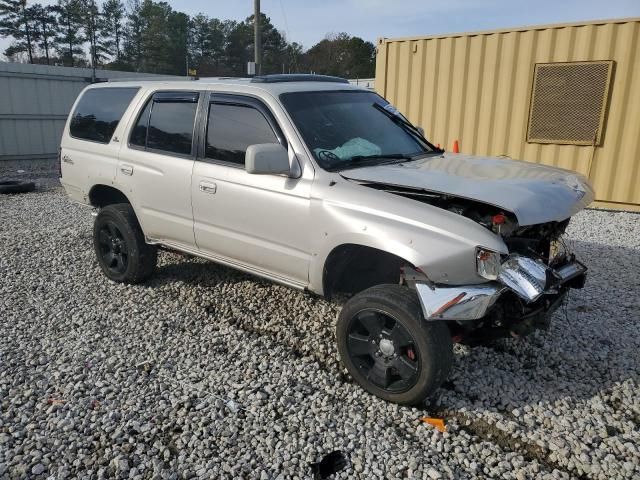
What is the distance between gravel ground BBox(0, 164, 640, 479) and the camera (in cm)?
271

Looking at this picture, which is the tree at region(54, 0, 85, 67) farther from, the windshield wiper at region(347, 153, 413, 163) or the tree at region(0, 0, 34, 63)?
the windshield wiper at region(347, 153, 413, 163)

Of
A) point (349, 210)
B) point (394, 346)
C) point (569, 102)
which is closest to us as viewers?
point (394, 346)

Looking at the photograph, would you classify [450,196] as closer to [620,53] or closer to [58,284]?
[58,284]

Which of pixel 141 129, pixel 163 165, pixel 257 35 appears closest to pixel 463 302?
pixel 163 165

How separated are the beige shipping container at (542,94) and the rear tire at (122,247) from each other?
244 inches

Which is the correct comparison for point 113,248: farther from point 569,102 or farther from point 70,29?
point 70,29

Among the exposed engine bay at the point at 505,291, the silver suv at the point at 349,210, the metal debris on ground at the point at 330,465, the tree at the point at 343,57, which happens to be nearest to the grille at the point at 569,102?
the silver suv at the point at 349,210

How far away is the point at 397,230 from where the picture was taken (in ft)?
9.95

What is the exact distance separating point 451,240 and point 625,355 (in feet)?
6.55

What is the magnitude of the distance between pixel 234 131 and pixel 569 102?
637cm

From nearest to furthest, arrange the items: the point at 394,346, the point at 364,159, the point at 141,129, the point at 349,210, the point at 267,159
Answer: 1. the point at 394,346
2. the point at 349,210
3. the point at 267,159
4. the point at 364,159
5. the point at 141,129

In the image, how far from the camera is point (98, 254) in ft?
17.3

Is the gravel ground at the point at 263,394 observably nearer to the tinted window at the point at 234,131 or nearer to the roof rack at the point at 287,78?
the tinted window at the point at 234,131

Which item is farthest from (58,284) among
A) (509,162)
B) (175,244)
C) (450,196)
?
(509,162)
